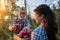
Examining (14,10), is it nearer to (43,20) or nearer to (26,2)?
(26,2)

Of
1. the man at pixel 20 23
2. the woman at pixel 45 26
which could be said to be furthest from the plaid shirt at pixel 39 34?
the man at pixel 20 23

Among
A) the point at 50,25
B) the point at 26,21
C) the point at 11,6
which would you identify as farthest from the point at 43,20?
the point at 11,6

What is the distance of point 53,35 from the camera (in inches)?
55.7

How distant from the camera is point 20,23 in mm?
2152

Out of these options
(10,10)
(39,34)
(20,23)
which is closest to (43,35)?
(39,34)

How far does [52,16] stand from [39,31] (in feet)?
0.43

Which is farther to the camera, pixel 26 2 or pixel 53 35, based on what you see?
pixel 26 2

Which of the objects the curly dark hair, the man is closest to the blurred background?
the man

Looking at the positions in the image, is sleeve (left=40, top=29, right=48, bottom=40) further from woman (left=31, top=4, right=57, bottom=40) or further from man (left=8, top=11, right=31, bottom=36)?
man (left=8, top=11, right=31, bottom=36)

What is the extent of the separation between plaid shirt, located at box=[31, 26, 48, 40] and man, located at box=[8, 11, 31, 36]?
28.0 inches

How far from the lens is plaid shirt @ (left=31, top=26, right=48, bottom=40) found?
1411mm

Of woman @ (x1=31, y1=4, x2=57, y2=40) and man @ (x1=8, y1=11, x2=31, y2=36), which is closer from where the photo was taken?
woman @ (x1=31, y1=4, x2=57, y2=40)

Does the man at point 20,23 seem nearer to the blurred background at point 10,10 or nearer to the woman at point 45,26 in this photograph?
the blurred background at point 10,10

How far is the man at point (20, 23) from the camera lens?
7.00 ft
